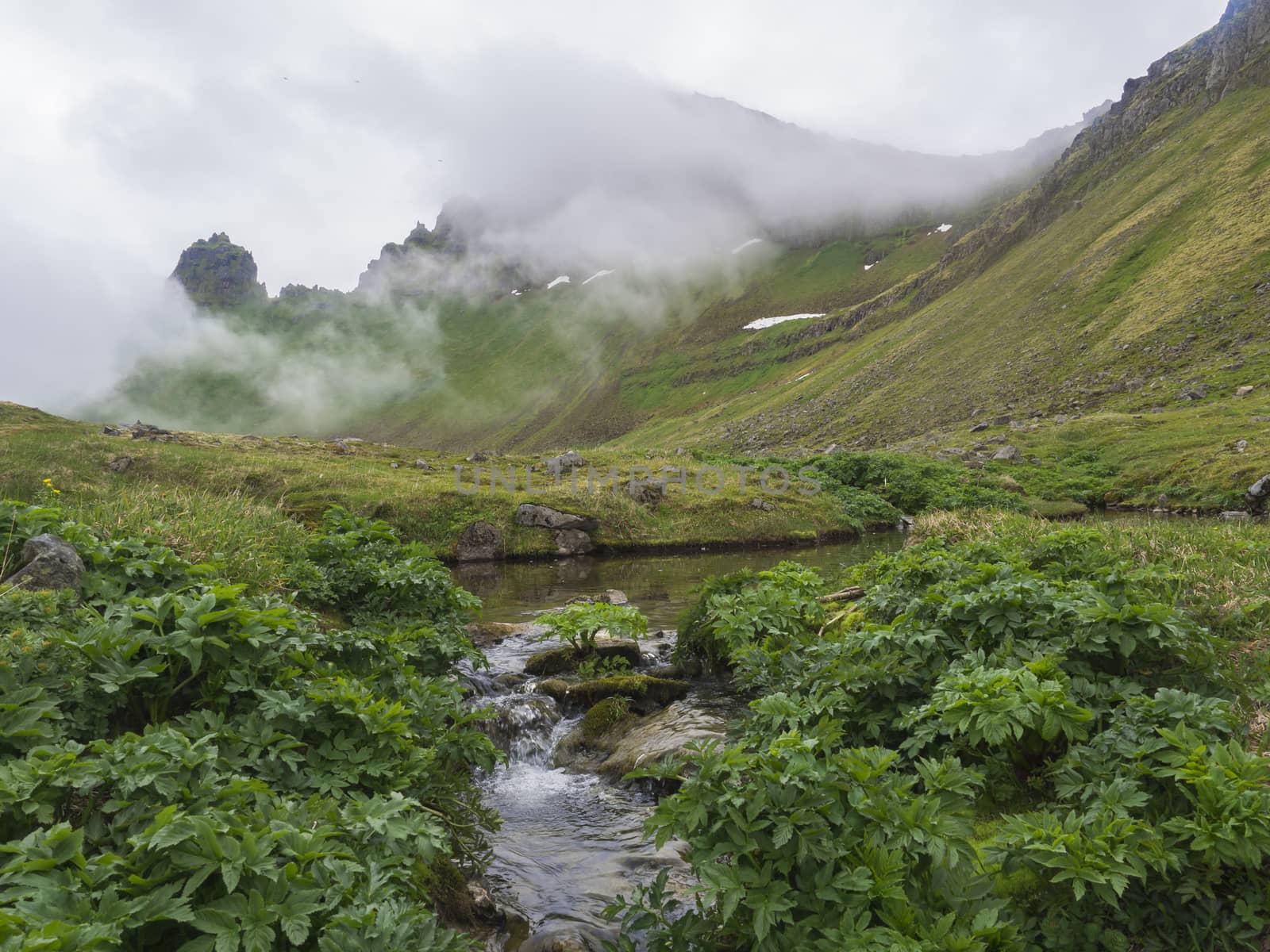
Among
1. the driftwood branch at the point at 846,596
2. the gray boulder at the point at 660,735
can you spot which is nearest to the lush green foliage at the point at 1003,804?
the gray boulder at the point at 660,735

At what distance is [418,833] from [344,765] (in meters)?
1.10

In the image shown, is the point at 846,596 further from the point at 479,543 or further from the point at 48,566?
the point at 479,543

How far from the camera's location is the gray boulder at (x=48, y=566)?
22.4 feet

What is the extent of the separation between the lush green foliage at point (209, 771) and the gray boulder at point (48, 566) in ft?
0.64

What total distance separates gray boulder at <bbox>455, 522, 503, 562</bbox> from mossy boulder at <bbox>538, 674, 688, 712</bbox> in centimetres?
1992

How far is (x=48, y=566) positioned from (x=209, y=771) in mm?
4339

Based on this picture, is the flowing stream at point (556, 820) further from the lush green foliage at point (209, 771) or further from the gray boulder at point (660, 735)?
the lush green foliage at point (209, 771)

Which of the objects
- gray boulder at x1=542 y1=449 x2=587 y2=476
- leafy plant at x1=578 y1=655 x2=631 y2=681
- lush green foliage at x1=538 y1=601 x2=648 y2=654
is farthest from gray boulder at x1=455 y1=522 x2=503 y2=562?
leafy plant at x1=578 y1=655 x2=631 y2=681

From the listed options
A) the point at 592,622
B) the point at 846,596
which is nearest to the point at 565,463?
the point at 592,622

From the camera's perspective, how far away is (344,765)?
552 centimetres

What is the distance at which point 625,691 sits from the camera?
12.6 metres

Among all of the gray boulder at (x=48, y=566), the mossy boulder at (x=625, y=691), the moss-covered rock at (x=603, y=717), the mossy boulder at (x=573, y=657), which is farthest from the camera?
the mossy boulder at (x=573, y=657)

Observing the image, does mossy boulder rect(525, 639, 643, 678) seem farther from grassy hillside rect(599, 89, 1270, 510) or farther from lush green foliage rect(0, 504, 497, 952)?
grassy hillside rect(599, 89, 1270, 510)

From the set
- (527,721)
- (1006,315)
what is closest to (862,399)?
(1006,315)
